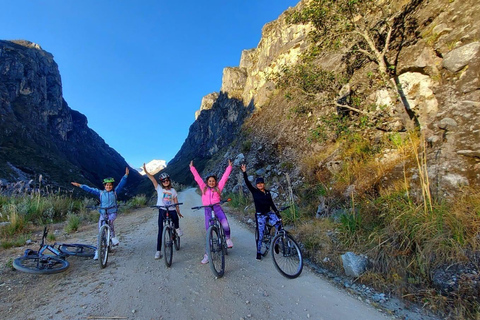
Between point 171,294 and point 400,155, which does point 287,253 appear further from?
point 400,155

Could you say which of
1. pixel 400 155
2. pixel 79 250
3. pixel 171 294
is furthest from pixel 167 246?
pixel 400 155

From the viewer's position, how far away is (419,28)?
8008 mm

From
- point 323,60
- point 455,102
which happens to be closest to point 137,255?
point 455,102

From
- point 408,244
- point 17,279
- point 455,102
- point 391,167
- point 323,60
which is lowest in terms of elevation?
point 17,279

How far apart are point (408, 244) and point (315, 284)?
175 centimetres

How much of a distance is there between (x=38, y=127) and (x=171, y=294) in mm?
108298

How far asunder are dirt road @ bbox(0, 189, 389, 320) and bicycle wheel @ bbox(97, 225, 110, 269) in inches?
7.2

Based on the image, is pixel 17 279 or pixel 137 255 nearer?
pixel 17 279

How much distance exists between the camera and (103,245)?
4867 millimetres

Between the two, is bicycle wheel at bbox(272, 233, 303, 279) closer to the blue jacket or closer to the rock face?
the blue jacket

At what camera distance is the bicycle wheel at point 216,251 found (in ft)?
13.7

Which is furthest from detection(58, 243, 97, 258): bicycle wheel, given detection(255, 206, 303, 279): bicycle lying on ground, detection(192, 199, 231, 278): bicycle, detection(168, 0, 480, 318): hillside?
detection(168, 0, 480, 318): hillside

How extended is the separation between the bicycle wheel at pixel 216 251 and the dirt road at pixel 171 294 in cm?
17

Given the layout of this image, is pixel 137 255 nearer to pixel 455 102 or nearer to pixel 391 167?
pixel 391 167
